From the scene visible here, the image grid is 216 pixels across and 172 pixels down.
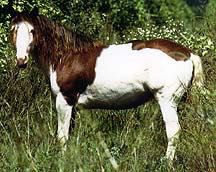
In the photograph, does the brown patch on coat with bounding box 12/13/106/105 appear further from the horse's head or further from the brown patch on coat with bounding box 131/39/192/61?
the brown patch on coat with bounding box 131/39/192/61

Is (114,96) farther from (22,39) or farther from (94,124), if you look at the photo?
(22,39)

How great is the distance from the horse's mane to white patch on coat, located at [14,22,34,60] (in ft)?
0.53

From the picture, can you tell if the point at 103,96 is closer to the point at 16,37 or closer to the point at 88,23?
the point at 16,37

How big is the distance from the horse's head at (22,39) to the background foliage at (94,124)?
657 mm

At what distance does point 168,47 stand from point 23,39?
1513 mm

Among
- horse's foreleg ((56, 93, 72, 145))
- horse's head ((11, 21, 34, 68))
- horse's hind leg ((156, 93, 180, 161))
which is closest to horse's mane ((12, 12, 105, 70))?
horse's head ((11, 21, 34, 68))

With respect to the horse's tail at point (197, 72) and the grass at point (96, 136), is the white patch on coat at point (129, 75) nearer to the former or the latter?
the horse's tail at point (197, 72)

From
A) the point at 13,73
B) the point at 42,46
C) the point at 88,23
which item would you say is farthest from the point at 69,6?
the point at 42,46

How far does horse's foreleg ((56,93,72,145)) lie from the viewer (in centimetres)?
690

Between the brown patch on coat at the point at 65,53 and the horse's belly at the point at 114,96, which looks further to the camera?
the brown patch on coat at the point at 65,53

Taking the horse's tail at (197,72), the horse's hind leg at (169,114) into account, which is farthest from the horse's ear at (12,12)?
the horse's tail at (197,72)

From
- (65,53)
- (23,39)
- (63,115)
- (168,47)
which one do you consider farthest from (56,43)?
(168,47)

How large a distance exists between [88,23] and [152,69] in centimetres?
406

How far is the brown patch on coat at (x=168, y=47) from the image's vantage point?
663cm
